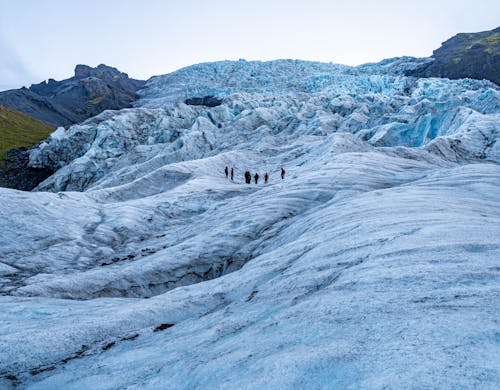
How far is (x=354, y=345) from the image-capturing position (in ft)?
16.3

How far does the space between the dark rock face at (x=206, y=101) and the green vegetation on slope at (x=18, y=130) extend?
52.3 meters

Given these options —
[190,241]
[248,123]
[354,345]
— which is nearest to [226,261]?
[190,241]

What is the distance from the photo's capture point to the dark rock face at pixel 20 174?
84.7m

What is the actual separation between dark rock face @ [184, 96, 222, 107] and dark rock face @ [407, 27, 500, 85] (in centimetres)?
7680

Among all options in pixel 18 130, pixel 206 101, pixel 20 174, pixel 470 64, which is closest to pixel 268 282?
pixel 20 174

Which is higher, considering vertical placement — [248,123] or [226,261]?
[248,123]

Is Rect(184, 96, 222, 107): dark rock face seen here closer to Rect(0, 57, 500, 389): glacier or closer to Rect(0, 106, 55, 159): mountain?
Rect(0, 106, 55, 159): mountain

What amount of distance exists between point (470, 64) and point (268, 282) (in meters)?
155

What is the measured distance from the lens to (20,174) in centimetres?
8806

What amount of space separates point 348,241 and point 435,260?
260 centimetres

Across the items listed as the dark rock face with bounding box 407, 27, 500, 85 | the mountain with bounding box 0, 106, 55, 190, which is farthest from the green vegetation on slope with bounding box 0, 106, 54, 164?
the dark rock face with bounding box 407, 27, 500, 85

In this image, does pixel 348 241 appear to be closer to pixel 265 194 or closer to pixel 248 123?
pixel 265 194

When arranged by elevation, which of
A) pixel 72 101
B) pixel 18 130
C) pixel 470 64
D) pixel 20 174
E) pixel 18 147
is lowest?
pixel 20 174

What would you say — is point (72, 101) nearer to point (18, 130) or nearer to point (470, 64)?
point (18, 130)
